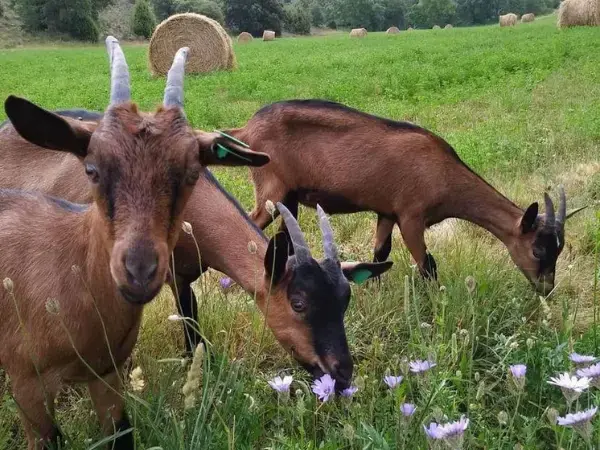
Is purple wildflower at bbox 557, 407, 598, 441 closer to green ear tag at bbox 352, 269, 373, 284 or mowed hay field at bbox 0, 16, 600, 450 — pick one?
mowed hay field at bbox 0, 16, 600, 450

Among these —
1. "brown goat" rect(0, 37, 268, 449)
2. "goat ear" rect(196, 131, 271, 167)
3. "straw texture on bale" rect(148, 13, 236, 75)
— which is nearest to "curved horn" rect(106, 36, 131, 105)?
"brown goat" rect(0, 37, 268, 449)

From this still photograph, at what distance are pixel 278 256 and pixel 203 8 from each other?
5847cm

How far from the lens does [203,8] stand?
5841cm

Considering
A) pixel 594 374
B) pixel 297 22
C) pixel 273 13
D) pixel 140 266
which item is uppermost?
pixel 140 266

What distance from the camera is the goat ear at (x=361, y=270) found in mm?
3422

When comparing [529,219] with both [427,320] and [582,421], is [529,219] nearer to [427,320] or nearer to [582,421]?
[427,320]

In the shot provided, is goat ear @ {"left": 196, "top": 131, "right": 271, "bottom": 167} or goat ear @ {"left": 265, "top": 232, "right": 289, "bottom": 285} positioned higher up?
goat ear @ {"left": 196, "top": 131, "right": 271, "bottom": 167}

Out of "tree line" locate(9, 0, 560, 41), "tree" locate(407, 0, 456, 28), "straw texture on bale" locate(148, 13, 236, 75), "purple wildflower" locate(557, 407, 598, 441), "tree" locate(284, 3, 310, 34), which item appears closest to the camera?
"purple wildflower" locate(557, 407, 598, 441)

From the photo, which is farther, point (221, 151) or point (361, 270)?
point (361, 270)

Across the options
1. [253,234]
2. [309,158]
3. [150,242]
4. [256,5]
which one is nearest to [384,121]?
[309,158]

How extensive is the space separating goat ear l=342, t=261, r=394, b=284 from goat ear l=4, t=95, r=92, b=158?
1541mm

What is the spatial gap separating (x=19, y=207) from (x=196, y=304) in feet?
4.69

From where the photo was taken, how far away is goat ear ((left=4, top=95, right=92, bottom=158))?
215 cm

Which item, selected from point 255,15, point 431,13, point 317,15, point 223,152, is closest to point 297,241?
point 223,152
